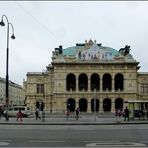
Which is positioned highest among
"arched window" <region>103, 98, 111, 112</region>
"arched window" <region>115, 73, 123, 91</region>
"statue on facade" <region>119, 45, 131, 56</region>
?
"statue on facade" <region>119, 45, 131, 56</region>

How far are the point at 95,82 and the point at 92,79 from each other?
4.58ft

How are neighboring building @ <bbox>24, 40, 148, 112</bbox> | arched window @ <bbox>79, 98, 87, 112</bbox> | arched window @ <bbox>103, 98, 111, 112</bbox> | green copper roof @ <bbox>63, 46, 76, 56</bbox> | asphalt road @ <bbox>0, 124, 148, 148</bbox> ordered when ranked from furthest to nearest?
green copper roof @ <bbox>63, 46, 76, 56</bbox> < arched window @ <bbox>79, 98, 87, 112</bbox> < arched window @ <bbox>103, 98, 111, 112</bbox> < neighboring building @ <bbox>24, 40, 148, 112</bbox> < asphalt road @ <bbox>0, 124, 148, 148</bbox>

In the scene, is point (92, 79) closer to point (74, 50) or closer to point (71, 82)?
point (71, 82)

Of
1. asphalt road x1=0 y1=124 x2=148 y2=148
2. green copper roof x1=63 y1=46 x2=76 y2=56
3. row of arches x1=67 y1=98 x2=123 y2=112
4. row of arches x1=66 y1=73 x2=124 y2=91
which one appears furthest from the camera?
green copper roof x1=63 y1=46 x2=76 y2=56

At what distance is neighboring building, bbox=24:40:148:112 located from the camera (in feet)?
417

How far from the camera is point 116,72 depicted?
128000 mm

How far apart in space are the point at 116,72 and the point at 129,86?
4.99 metres

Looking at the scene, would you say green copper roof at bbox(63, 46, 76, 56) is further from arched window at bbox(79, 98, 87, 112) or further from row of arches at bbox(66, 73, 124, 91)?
arched window at bbox(79, 98, 87, 112)

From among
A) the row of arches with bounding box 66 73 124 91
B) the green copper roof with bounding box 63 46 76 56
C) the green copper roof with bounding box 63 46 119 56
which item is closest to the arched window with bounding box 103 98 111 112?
the row of arches with bounding box 66 73 124 91

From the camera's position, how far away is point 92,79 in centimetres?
13162

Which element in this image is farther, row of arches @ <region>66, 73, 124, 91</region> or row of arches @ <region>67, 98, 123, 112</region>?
row of arches @ <region>66, 73, 124, 91</region>

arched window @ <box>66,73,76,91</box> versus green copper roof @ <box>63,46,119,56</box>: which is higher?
green copper roof @ <box>63,46,119,56</box>

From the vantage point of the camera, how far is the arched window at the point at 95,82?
429 ft

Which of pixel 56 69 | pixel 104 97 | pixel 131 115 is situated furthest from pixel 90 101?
pixel 131 115
